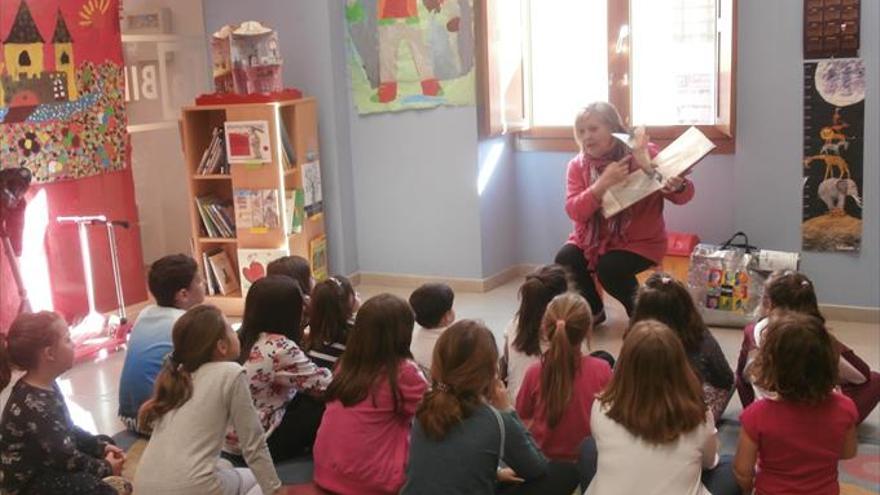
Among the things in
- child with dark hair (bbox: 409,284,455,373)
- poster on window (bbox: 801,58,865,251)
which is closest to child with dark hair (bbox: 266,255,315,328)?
child with dark hair (bbox: 409,284,455,373)

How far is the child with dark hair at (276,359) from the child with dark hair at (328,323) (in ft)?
0.21

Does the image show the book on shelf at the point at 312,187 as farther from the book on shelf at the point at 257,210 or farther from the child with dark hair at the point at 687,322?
the child with dark hair at the point at 687,322

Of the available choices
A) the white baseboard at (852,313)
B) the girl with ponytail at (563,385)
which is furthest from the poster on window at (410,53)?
the girl with ponytail at (563,385)

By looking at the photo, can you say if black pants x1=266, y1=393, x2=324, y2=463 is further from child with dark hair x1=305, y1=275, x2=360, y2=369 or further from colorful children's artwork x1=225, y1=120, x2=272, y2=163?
colorful children's artwork x1=225, y1=120, x2=272, y2=163

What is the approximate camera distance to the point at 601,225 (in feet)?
15.0

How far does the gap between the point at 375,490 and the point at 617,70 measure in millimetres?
3318

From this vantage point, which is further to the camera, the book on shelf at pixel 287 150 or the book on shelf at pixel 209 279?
the book on shelf at pixel 209 279

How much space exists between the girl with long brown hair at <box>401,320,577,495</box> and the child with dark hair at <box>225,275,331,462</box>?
0.74 meters

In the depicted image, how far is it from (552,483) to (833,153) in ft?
8.86

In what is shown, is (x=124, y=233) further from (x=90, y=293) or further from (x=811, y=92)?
(x=811, y=92)

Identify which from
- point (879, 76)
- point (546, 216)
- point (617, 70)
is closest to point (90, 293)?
point (546, 216)

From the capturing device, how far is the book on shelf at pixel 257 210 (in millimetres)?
5102

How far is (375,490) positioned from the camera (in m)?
2.68

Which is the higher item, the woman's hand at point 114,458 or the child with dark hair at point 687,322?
the child with dark hair at point 687,322
